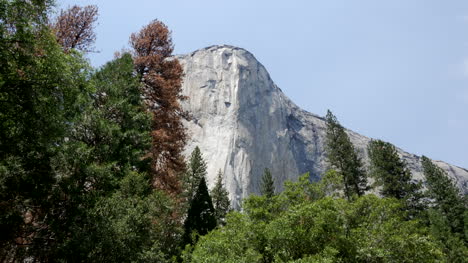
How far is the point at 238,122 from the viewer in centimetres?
6400

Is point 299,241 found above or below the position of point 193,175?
below

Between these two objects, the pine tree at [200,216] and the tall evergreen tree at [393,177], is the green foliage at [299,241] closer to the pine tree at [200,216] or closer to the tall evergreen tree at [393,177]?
the pine tree at [200,216]

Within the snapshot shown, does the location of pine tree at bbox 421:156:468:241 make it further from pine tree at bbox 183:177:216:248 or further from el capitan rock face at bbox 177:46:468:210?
el capitan rock face at bbox 177:46:468:210

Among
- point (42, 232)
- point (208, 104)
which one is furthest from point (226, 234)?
point (208, 104)

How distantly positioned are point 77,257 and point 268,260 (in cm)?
587

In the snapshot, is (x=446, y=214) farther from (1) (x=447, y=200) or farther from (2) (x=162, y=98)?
(2) (x=162, y=98)

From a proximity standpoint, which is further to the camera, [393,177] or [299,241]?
[393,177]

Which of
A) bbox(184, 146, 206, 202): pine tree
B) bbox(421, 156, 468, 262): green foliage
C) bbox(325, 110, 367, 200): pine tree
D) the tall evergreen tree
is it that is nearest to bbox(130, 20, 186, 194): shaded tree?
bbox(184, 146, 206, 202): pine tree

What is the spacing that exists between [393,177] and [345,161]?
4804mm

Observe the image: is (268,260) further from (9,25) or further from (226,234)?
(9,25)

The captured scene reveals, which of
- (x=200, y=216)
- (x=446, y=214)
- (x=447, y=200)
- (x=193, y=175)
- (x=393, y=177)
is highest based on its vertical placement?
(x=393, y=177)

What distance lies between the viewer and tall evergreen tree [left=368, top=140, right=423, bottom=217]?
31.7 metres

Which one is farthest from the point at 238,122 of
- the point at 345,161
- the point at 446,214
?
the point at 446,214

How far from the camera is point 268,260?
1058cm
